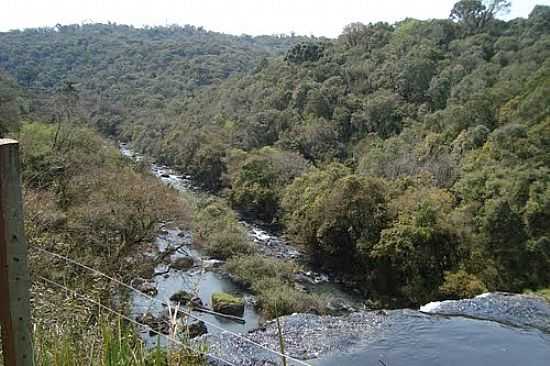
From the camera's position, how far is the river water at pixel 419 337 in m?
8.31

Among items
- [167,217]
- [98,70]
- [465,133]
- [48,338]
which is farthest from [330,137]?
[98,70]

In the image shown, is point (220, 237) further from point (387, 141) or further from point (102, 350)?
point (102, 350)

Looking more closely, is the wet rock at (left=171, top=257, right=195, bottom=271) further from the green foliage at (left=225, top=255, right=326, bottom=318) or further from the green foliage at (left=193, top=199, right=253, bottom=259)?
the green foliage at (left=225, top=255, right=326, bottom=318)

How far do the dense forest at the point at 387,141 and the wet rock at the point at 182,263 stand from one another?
14.2 ft

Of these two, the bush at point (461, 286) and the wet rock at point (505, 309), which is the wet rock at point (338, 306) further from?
the wet rock at point (505, 309)

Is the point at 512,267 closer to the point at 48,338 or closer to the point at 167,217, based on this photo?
the point at 167,217

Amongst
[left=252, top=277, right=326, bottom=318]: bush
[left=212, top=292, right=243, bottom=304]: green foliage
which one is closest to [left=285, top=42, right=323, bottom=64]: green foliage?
[left=252, top=277, right=326, bottom=318]: bush

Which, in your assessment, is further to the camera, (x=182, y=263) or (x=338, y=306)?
(x=182, y=263)

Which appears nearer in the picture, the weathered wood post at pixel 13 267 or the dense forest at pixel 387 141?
the weathered wood post at pixel 13 267

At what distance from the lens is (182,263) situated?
14.7 meters

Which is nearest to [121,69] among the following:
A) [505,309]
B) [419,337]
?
[505,309]

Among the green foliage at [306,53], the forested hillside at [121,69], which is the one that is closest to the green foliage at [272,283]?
the green foliage at [306,53]

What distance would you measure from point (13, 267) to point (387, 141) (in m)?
22.4

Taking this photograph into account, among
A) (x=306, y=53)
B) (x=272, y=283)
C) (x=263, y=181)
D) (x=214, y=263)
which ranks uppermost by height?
(x=306, y=53)
